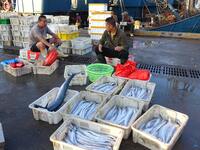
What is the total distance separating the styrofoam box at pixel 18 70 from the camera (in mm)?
4590

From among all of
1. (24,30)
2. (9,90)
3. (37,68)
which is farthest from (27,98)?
(24,30)

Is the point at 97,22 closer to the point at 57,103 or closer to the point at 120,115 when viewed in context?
the point at 57,103

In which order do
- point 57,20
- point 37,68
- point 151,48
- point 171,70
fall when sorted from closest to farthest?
point 37,68 → point 171,70 → point 151,48 → point 57,20

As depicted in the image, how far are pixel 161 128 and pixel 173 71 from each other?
273 centimetres

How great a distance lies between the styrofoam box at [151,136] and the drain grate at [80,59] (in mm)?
3040

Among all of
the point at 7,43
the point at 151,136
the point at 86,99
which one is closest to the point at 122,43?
the point at 86,99

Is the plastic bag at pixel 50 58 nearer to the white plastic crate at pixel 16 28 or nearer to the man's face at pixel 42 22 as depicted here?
the man's face at pixel 42 22

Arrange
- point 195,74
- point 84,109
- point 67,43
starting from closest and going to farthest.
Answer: point 84,109
point 195,74
point 67,43

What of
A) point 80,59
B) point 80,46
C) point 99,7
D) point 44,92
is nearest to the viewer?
point 44,92

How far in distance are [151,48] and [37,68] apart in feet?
13.0

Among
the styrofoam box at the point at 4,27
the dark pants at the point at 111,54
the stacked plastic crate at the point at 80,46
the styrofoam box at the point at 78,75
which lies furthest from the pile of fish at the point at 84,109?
the styrofoam box at the point at 4,27

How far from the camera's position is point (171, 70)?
5.12 meters

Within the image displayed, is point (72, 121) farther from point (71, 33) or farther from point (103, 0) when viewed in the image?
point (103, 0)

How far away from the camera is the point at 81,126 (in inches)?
103
